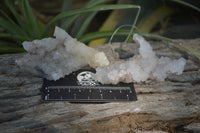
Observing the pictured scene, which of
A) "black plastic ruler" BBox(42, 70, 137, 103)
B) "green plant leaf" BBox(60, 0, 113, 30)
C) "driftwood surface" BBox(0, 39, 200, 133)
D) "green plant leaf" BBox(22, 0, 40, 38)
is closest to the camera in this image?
"driftwood surface" BBox(0, 39, 200, 133)

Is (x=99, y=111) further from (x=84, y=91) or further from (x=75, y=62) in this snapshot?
(x=75, y=62)

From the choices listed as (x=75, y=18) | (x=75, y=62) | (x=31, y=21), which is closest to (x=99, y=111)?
(x=75, y=62)

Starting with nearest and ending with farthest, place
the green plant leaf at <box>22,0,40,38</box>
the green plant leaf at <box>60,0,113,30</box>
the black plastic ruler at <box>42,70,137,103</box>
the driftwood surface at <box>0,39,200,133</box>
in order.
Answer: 1. the driftwood surface at <box>0,39,200,133</box>
2. the black plastic ruler at <box>42,70,137,103</box>
3. the green plant leaf at <box>60,0,113,30</box>
4. the green plant leaf at <box>22,0,40,38</box>

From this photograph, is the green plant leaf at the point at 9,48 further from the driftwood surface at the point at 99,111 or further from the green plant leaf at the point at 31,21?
the driftwood surface at the point at 99,111

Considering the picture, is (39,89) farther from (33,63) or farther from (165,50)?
(165,50)

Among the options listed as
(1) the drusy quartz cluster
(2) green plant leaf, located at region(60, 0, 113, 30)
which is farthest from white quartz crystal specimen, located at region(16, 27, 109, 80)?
(2) green plant leaf, located at region(60, 0, 113, 30)

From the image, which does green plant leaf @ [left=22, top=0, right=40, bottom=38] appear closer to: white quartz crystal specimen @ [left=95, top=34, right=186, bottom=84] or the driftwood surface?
the driftwood surface

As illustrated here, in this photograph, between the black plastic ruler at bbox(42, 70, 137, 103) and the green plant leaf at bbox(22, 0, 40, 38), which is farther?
the green plant leaf at bbox(22, 0, 40, 38)
